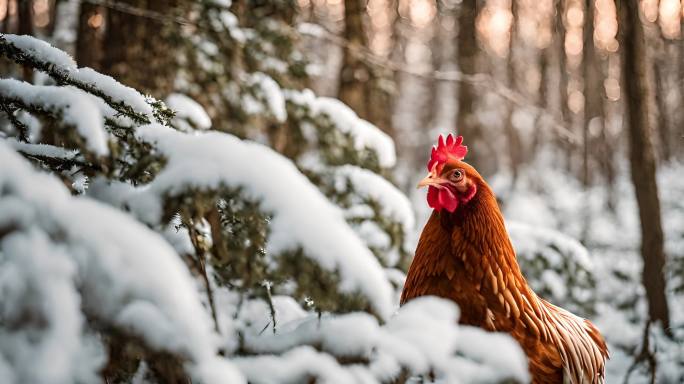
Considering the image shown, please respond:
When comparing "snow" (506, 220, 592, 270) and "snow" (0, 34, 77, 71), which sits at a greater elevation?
"snow" (0, 34, 77, 71)

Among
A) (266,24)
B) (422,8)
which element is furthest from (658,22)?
→ (266,24)

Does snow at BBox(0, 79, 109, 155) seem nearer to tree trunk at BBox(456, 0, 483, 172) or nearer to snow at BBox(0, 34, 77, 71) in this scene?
snow at BBox(0, 34, 77, 71)

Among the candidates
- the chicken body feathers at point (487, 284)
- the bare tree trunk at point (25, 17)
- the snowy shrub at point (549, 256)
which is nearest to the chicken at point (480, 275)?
the chicken body feathers at point (487, 284)

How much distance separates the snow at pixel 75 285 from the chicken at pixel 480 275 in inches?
61.6

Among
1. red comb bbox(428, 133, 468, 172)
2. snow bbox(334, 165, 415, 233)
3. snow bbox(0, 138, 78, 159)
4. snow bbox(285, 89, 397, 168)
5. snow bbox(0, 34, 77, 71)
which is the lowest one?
snow bbox(334, 165, 415, 233)

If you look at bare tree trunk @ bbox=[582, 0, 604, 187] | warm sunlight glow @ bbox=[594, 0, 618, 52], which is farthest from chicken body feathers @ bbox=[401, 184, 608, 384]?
warm sunlight glow @ bbox=[594, 0, 618, 52]

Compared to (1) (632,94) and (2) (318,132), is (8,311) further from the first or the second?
(1) (632,94)

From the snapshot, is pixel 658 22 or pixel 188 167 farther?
pixel 658 22

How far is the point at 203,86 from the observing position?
16.4 feet

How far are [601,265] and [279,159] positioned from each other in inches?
357

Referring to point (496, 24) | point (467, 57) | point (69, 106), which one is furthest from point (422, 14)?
point (69, 106)

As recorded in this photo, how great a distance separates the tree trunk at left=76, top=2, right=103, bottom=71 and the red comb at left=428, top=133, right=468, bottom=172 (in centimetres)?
310

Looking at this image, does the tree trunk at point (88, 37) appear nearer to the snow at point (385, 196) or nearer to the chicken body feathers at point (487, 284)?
the snow at point (385, 196)

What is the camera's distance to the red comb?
105 inches
